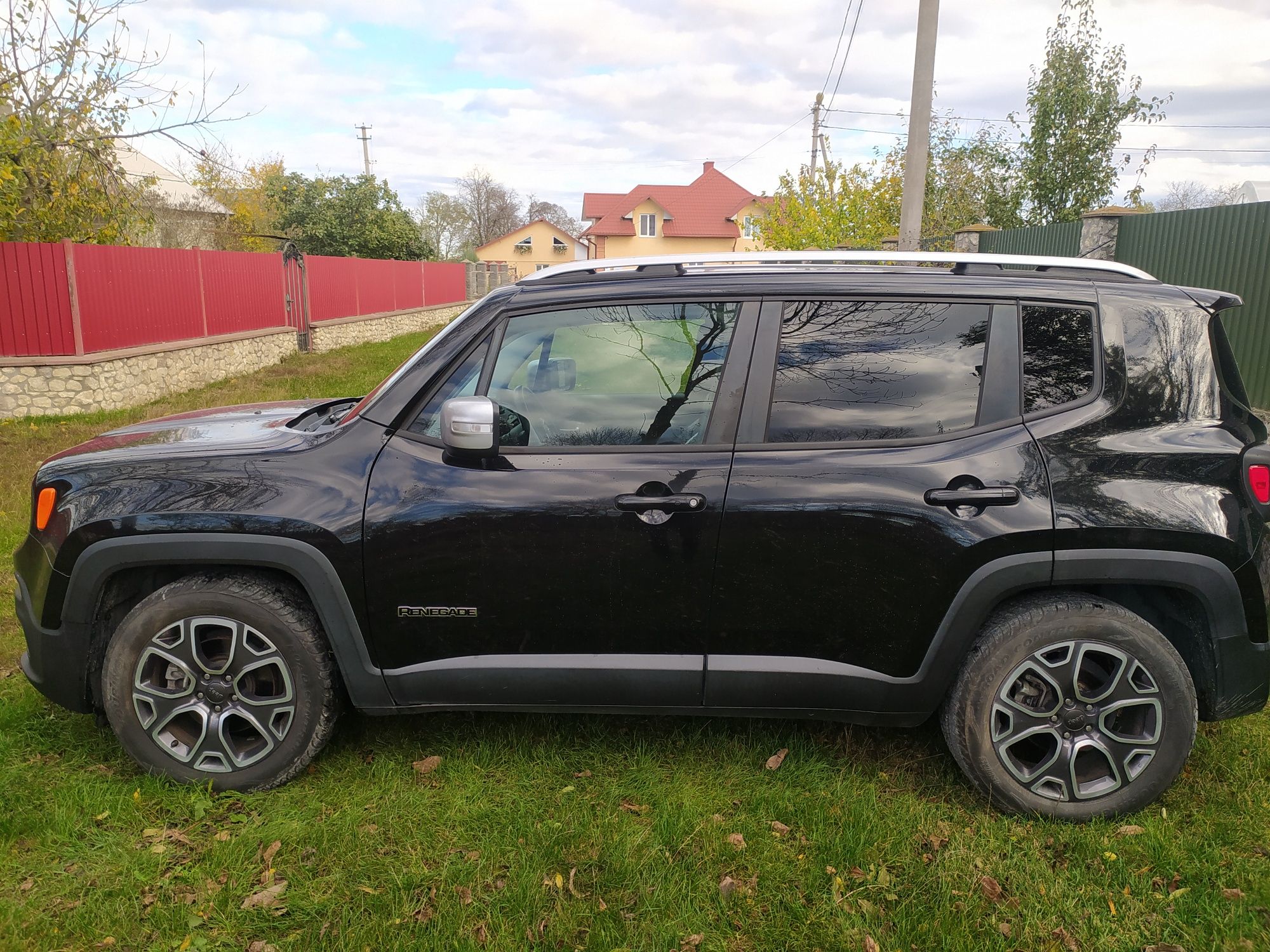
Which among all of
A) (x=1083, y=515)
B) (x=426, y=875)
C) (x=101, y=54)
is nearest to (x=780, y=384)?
(x=1083, y=515)

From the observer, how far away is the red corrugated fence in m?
11.1

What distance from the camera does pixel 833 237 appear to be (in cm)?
1900

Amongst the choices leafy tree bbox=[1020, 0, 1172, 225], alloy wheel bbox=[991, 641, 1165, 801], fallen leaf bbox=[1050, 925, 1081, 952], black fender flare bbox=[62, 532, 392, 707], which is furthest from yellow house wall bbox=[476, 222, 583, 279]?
fallen leaf bbox=[1050, 925, 1081, 952]

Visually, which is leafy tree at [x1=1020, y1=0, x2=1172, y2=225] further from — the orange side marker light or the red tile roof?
the red tile roof

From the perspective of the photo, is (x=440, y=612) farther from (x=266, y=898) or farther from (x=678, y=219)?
(x=678, y=219)

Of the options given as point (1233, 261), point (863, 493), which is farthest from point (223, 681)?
point (1233, 261)

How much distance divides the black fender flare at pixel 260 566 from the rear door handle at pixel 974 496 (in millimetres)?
1931

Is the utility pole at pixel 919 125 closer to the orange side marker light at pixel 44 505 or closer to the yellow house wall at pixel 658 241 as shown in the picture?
the orange side marker light at pixel 44 505

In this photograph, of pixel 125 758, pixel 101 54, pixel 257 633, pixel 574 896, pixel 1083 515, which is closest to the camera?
pixel 574 896

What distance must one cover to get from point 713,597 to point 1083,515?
1.19 m

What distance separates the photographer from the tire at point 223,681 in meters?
2.98

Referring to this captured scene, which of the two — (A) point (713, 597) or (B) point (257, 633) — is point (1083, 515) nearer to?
(A) point (713, 597)

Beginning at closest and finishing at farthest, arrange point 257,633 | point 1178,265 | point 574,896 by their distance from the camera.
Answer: point 574,896, point 257,633, point 1178,265

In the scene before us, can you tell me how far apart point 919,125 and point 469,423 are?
8.62m
